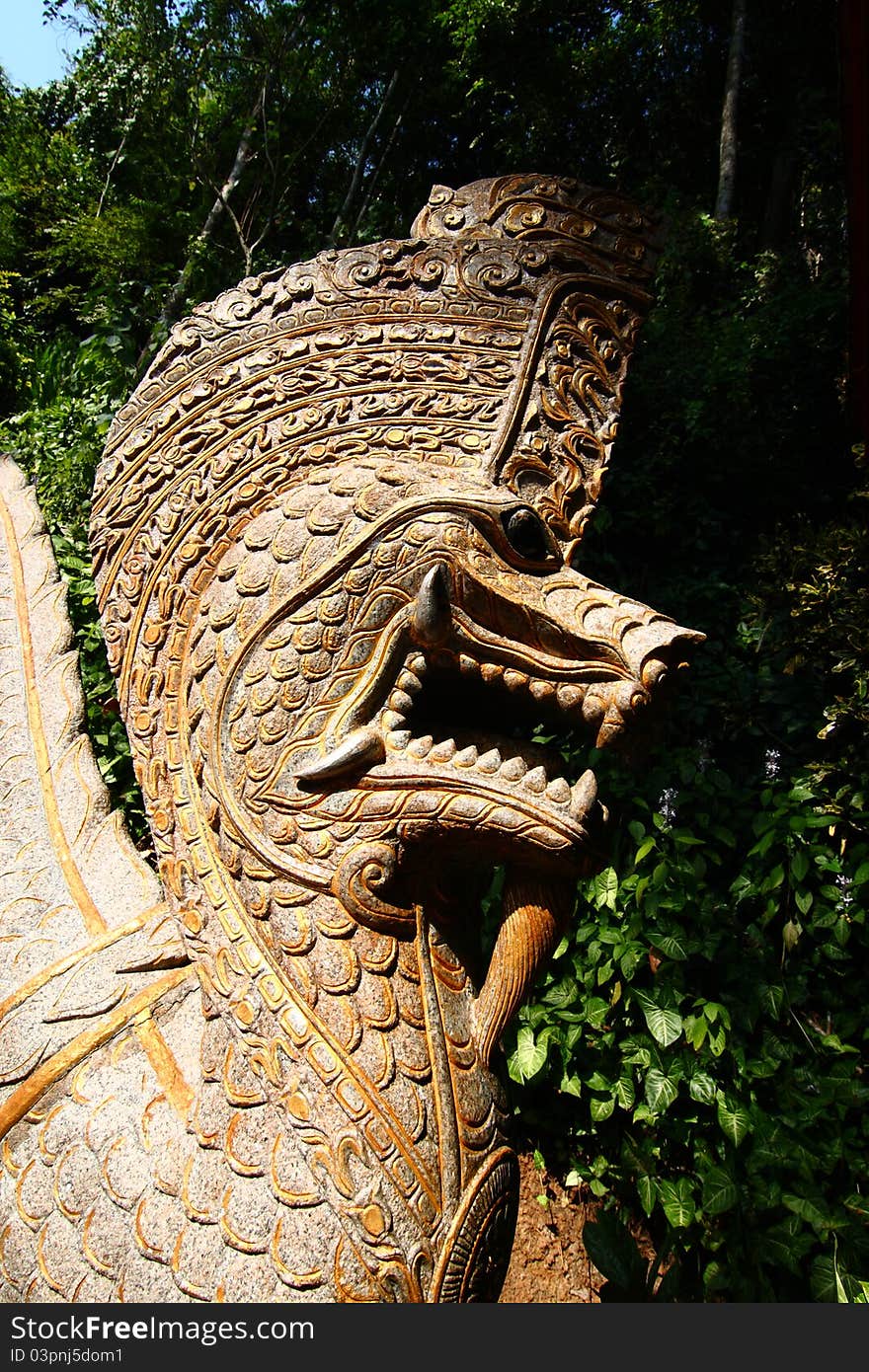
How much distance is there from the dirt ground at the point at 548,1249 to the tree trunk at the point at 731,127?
238 inches

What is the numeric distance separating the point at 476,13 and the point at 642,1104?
325 inches

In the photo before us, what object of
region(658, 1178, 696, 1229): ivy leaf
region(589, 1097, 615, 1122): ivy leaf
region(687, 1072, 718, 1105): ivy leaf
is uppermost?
region(687, 1072, 718, 1105): ivy leaf

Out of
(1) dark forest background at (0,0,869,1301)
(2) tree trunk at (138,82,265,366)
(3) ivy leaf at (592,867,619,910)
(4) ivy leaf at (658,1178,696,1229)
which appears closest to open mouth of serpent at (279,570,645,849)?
(1) dark forest background at (0,0,869,1301)

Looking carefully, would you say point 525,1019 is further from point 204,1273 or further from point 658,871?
point 204,1273

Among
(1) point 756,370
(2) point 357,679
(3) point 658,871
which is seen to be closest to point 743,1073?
(3) point 658,871

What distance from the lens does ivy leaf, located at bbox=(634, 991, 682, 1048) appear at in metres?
2.46

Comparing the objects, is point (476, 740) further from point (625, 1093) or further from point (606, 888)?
point (625, 1093)

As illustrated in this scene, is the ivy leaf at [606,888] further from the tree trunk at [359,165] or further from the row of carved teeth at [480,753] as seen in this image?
the tree trunk at [359,165]

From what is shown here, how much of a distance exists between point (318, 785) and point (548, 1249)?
2264 millimetres

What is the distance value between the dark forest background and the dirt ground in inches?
5.5

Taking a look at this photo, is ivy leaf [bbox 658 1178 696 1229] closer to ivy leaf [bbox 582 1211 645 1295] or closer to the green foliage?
ivy leaf [bbox 582 1211 645 1295]

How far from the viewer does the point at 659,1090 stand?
8.05 feet

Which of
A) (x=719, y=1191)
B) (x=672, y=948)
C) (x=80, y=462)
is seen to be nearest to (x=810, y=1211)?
(x=719, y=1191)

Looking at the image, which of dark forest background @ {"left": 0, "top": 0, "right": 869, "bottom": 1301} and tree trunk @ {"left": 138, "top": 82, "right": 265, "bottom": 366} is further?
tree trunk @ {"left": 138, "top": 82, "right": 265, "bottom": 366}
